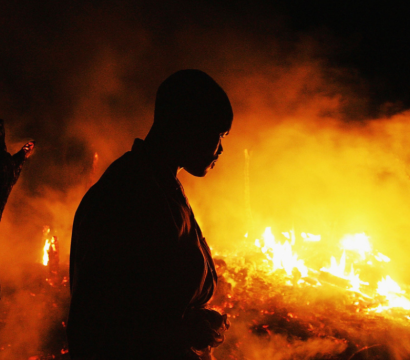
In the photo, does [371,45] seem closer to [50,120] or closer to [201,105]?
[201,105]

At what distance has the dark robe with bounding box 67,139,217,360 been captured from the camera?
1037 mm

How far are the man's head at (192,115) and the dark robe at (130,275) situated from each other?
1.00ft

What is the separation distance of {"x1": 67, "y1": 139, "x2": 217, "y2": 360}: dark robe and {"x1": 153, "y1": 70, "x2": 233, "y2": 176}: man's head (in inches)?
12.1

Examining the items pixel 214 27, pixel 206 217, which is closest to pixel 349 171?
pixel 206 217

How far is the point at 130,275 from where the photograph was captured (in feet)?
3.47

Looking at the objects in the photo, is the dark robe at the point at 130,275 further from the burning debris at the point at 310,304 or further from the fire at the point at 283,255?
the fire at the point at 283,255

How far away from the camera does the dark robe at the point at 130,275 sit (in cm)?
104

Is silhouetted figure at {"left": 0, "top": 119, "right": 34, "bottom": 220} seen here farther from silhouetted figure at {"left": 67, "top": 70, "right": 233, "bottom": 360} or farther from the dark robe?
the dark robe

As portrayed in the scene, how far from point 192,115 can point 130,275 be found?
83cm

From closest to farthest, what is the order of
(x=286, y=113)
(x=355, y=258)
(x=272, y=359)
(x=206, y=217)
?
1. (x=272, y=359)
2. (x=355, y=258)
3. (x=286, y=113)
4. (x=206, y=217)

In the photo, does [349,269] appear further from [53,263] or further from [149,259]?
[149,259]

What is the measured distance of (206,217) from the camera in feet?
36.1

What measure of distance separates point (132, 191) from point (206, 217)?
997 centimetres

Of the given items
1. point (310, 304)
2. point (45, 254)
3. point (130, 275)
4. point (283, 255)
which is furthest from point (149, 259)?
point (45, 254)
